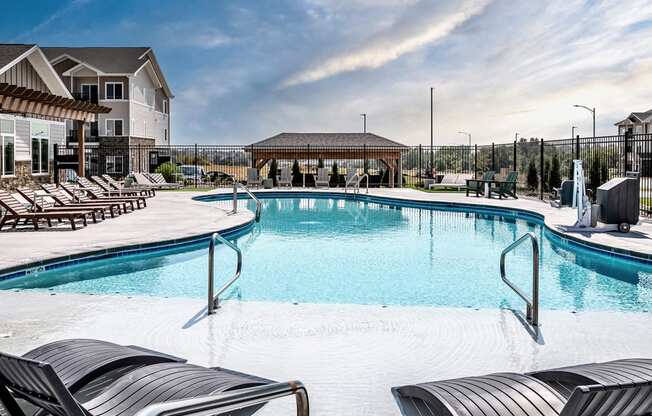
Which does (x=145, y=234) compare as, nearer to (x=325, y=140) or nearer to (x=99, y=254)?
(x=99, y=254)

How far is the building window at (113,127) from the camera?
3559 centimetres

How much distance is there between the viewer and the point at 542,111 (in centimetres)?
2753

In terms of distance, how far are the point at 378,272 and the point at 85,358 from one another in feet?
19.3

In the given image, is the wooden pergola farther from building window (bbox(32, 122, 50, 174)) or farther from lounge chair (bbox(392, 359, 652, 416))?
lounge chair (bbox(392, 359, 652, 416))

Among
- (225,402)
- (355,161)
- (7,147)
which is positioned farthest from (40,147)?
(225,402)

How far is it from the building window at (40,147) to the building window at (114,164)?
509 inches

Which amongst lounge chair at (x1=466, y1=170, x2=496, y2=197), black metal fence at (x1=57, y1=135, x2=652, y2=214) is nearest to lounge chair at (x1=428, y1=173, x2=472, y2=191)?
black metal fence at (x1=57, y1=135, x2=652, y2=214)

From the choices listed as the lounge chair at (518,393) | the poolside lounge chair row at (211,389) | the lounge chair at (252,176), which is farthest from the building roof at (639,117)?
the poolside lounge chair row at (211,389)

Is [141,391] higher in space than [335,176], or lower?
lower

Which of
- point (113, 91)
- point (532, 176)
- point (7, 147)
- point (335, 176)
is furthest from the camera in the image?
point (113, 91)

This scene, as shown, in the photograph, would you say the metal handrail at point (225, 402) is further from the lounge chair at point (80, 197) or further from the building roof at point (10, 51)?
the building roof at point (10, 51)

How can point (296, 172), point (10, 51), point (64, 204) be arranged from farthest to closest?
point (296, 172) → point (10, 51) → point (64, 204)

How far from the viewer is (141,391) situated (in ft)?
8.27

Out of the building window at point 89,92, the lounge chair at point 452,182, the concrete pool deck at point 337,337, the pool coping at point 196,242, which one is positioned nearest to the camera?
the concrete pool deck at point 337,337
